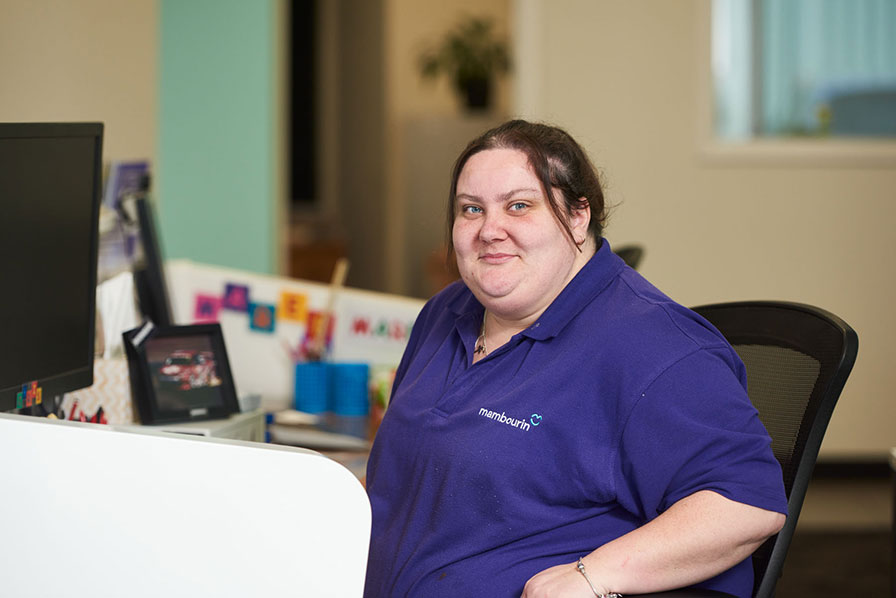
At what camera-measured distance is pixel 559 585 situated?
1275 millimetres

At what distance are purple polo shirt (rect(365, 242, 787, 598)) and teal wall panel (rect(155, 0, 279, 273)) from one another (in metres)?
2.39

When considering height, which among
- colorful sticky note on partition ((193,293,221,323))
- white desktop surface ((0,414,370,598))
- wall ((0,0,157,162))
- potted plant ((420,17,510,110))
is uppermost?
potted plant ((420,17,510,110))

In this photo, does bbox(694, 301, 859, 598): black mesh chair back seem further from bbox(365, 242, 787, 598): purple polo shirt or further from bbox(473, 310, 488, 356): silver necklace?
A: bbox(473, 310, 488, 356): silver necklace

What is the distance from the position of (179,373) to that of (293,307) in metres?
0.74

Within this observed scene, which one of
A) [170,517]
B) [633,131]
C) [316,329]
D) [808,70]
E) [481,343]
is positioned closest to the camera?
[170,517]

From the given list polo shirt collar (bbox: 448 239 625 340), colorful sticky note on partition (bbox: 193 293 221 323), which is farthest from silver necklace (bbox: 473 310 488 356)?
colorful sticky note on partition (bbox: 193 293 221 323)

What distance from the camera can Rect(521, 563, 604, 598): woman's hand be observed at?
4.14ft

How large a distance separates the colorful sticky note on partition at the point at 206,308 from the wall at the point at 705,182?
2124mm

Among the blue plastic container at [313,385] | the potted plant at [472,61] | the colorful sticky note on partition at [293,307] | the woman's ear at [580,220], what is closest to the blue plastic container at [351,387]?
the blue plastic container at [313,385]

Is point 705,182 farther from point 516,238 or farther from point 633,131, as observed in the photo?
point 516,238

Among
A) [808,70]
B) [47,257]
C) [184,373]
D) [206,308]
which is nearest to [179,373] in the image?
[184,373]

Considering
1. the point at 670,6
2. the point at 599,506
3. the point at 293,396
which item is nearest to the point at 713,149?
the point at 670,6

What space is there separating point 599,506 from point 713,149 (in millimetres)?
3317

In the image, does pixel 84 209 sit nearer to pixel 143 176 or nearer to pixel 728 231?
pixel 143 176
